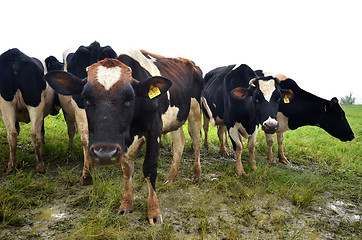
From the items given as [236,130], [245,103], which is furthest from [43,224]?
[245,103]

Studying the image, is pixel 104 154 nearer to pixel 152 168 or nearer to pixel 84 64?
pixel 152 168

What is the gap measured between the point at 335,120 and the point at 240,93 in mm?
3118

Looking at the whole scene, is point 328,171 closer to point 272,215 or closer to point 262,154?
→ point 262,154

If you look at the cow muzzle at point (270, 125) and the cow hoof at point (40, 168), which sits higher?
the cow muzzle at point (270, 125)

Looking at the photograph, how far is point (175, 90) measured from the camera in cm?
407

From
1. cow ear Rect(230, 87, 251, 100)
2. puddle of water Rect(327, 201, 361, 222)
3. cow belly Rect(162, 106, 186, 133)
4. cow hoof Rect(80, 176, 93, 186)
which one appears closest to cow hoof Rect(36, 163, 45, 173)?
cow hoof Rect(80, 176, 93, 186)

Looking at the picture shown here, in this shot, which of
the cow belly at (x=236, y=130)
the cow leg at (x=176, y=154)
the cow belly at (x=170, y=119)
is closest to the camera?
the cow belly at (x=170, y=119)

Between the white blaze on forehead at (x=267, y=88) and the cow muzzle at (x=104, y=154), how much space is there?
11.3 ft

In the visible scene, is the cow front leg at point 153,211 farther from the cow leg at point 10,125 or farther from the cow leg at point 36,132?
the cow leg at point 10,125

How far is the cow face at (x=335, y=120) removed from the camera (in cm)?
655

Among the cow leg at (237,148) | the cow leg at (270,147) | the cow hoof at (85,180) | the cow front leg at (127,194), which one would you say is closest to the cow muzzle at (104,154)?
the cow front leg at (127,194)

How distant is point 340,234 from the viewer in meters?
3.21

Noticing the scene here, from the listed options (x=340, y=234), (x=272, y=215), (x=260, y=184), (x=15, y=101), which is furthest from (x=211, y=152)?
(x=15, y=101)

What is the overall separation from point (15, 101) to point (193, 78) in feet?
10.5
